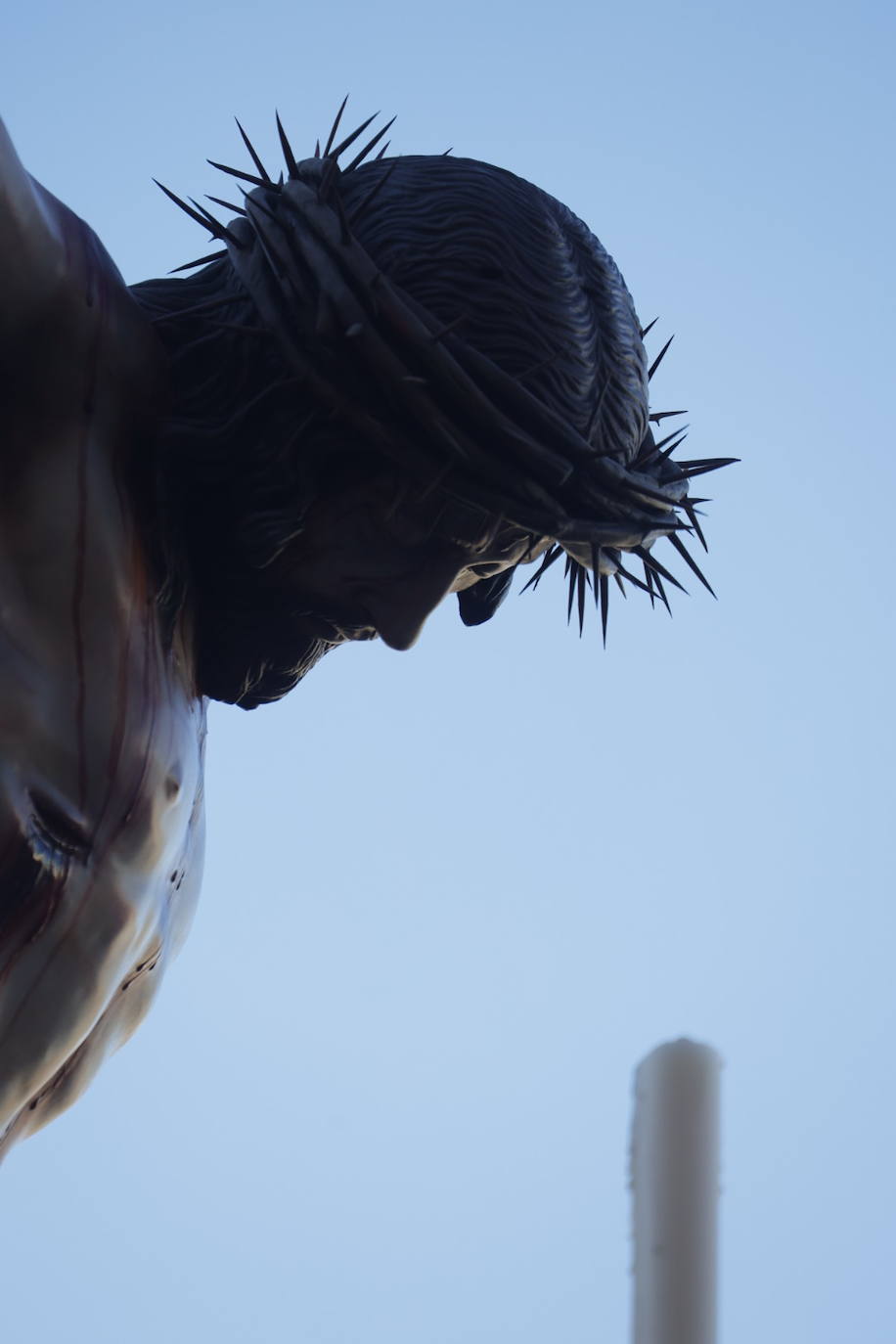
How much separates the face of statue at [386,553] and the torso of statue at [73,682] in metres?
0.24

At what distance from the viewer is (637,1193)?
1.39 meters

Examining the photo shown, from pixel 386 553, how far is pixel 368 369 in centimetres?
26

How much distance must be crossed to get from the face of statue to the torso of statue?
0.24 m

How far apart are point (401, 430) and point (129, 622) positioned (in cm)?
43

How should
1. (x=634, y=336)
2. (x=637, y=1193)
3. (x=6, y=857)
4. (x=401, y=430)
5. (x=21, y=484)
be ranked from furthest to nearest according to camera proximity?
(x=634, y=336) < (x=401, y=430) < (x=21, y=484) < (x=6, y=857) < (x=637, y=1193)

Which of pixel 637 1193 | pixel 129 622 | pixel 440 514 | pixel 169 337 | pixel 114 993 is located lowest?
pixel 637 1193

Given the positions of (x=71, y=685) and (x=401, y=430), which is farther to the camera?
(x=401, y=430)

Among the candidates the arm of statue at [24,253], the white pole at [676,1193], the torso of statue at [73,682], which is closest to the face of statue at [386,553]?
the torso of statue at [73,682]

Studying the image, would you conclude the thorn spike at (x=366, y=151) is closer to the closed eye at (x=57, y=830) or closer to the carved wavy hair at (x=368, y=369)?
the carved wavy hair at (x=368, y=369)

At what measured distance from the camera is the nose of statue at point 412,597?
101 inches

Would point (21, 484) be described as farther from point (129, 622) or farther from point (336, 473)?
point (336, 473)

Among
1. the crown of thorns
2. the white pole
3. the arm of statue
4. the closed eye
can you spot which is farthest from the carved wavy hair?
the white pole

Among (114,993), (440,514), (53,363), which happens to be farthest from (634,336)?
(114,993)

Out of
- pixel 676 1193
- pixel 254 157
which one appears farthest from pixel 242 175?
pixel 676 1193
